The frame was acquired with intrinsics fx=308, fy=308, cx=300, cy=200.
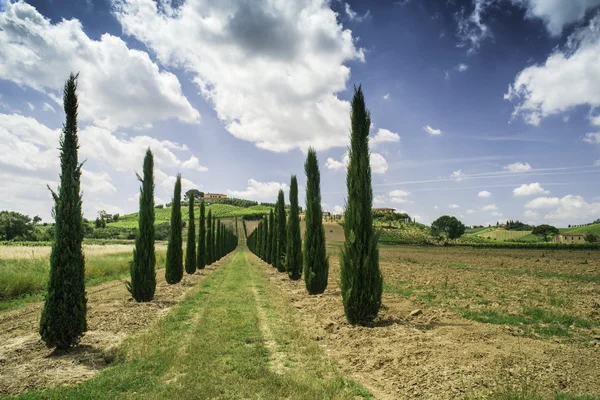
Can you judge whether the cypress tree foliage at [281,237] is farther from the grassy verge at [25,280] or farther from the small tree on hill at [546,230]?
the small tree on hill at [546,230]

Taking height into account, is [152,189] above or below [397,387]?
above

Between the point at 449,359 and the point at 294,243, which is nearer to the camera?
the point at 449,359

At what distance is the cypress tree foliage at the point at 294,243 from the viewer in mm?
16500

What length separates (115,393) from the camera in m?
4.14

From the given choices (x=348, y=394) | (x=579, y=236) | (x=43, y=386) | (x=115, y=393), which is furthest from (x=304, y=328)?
(x=579, y=236)

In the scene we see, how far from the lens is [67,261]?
6.27 metres

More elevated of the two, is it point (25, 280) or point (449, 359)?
point (449, 359)

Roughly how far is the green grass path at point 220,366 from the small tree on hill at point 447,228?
78.8 meters

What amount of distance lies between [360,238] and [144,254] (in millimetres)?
8093

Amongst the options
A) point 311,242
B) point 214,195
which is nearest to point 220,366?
point 311,242

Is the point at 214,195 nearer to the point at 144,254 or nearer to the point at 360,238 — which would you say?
the point at 144,254

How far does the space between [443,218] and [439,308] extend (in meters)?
80.1

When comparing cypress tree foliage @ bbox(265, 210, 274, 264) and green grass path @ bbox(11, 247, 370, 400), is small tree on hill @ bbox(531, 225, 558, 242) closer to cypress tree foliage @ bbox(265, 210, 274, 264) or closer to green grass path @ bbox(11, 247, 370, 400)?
cypress tree foliage @ bbox(265, 210, 274, 264)

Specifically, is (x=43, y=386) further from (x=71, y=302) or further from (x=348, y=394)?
(x=348, y=394)
